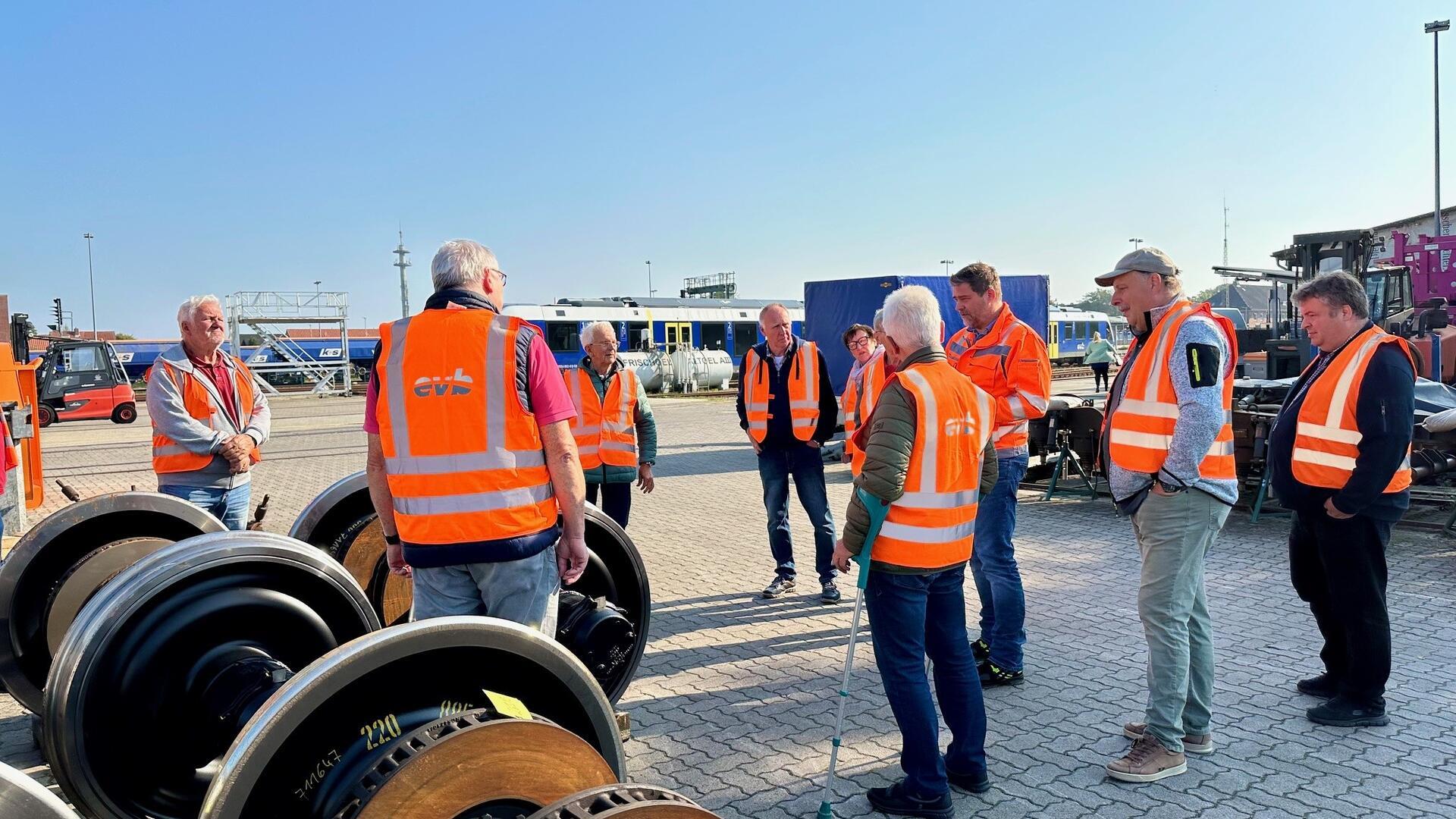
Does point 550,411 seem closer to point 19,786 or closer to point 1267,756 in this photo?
point 19,786

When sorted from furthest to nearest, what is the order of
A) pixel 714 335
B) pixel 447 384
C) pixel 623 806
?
pixel 714 335 < pixel 447 384 < pixel 623 806

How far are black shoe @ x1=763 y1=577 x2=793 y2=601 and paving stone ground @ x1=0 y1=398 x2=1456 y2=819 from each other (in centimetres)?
6

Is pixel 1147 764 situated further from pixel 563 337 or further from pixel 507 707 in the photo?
pixel 563 337

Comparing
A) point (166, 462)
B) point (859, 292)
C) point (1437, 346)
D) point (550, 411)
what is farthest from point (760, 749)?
point (859, 292)

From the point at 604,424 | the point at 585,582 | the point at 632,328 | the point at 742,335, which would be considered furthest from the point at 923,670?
A: the point at 742,335

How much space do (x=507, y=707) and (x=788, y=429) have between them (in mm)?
4352

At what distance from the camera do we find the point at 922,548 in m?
3.43

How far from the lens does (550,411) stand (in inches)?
117

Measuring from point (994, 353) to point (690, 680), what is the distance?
2.25 meters

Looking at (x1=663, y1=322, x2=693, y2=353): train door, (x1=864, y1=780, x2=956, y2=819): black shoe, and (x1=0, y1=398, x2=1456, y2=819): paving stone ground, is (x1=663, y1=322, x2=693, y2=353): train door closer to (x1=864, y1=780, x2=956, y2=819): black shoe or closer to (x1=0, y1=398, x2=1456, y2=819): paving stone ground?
(x1=0, y1=398, x2=1456, y2=819): paving stone ground

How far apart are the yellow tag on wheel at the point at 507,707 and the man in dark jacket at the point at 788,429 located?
13.9ft

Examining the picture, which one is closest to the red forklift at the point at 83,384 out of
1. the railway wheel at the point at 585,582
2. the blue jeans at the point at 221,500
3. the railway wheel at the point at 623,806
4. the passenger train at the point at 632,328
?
the passenger train at the point at 632,328

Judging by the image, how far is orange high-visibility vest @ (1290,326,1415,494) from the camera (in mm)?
4094

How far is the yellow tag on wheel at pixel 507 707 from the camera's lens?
1935mm
